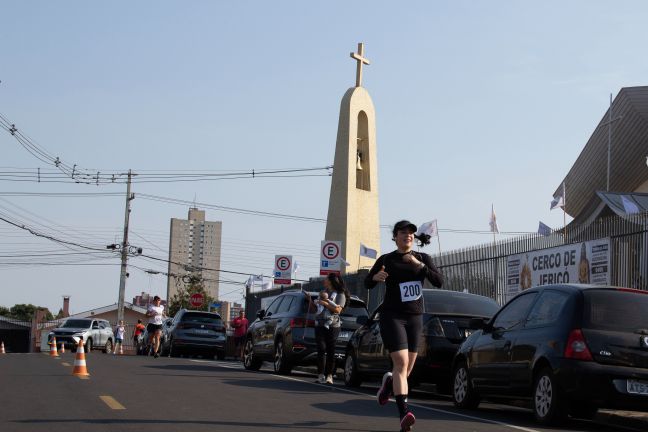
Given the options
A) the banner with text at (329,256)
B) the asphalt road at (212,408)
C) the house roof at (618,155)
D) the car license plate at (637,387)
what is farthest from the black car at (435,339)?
the house roof at (618,155)

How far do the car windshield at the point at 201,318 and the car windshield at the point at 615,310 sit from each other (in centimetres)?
2187

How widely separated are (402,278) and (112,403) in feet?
12.0

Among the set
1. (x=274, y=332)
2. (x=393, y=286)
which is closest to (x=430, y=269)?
(x=393, y=286)

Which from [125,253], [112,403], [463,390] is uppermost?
[125,253]

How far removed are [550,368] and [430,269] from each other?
180 centimetres

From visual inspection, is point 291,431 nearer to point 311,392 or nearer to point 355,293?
point 311,392

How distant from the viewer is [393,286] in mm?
10016

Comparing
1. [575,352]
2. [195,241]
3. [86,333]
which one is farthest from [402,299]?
[195,241]

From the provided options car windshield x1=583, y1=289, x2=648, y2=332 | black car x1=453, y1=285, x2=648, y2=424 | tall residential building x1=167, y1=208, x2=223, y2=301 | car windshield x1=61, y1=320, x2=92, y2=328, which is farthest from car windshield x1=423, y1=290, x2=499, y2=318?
tall residential building x1=167, y1=208, x2=223, y2=301

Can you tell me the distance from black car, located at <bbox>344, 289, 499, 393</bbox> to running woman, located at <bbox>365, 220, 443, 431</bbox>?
429cm

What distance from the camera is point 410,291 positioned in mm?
9945

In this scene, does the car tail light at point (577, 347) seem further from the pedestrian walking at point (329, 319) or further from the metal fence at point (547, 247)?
the metal fence at point (547, 247)

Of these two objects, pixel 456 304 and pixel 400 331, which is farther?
pixel 456 304

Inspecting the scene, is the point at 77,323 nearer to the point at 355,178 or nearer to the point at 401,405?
the point at 355,178
